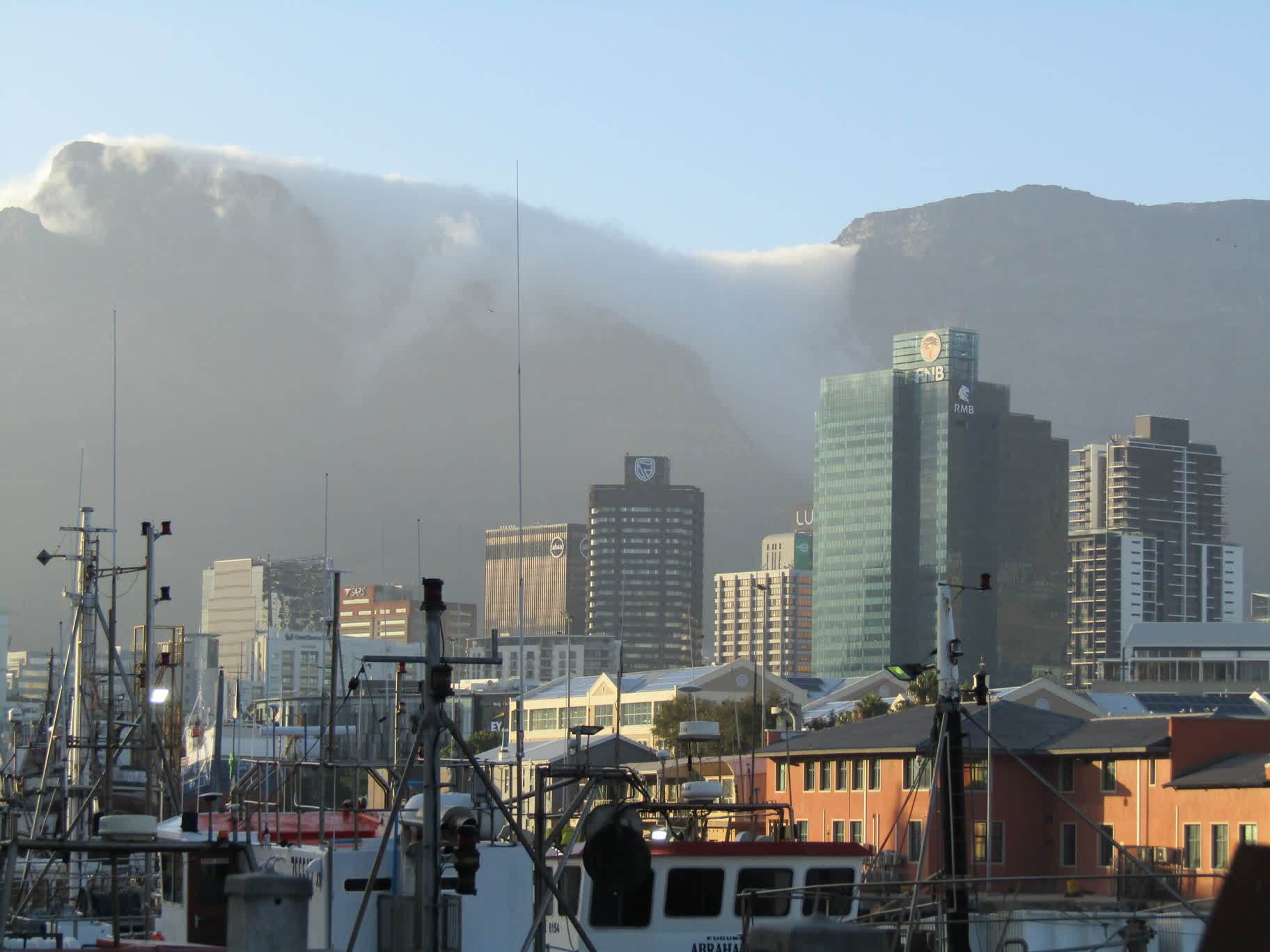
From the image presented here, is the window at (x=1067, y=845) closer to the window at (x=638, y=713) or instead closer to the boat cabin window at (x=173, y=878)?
the boat cabin window at (x=173, y=878)

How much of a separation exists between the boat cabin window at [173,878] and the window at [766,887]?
8.72 meters

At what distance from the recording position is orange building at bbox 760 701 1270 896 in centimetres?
7162

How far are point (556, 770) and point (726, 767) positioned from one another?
76.7 metres

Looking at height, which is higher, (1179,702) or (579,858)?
(579,858)

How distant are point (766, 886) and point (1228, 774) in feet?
147

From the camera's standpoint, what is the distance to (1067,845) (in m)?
79.2

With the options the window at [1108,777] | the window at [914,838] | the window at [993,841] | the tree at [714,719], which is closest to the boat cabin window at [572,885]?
the window at [914,838]

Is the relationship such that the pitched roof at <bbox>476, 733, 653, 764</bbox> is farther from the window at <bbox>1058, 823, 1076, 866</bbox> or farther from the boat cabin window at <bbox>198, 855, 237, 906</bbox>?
the boat cabin window at <bbox>198, 855, 237, 906</bbox>

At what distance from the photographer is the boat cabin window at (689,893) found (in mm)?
30794

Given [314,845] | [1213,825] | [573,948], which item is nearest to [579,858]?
[573,948]

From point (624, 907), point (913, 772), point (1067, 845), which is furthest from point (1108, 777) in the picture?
point (624, 907)

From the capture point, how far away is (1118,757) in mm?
77312

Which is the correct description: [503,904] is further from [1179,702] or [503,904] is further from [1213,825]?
[1179,702]

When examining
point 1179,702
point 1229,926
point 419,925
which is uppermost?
point 1229,926
